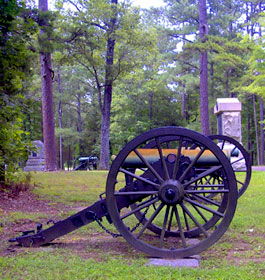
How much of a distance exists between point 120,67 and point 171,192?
1466 centimetres

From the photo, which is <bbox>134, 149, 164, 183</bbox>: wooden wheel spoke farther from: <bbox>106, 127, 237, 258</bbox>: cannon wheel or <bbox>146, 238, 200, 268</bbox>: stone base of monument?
<bbox>146, 238, 200, 268</bbox>: stone base of monument

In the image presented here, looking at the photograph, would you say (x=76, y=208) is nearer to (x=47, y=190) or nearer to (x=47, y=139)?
(x=47, y=190)

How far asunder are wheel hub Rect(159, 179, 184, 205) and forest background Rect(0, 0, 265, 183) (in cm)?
414

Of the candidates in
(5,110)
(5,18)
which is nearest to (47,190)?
(5,110)

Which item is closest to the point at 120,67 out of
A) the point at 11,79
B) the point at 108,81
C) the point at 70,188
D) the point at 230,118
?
the point at 108,81

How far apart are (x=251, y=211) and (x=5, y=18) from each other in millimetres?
5659

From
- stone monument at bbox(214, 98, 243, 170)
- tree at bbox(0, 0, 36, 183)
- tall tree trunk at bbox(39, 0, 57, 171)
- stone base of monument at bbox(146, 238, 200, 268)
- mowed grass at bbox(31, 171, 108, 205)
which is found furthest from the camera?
tall tree trunk at bbox(39, 0, 57, 171)

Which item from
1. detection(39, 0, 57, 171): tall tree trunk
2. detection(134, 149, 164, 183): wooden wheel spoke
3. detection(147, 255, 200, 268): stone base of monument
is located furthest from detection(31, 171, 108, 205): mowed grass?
detection(147, 255, 200, 268): stone base of monument

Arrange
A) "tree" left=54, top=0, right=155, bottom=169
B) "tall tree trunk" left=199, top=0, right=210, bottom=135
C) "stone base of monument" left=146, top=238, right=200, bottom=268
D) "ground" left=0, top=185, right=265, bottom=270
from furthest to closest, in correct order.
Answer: "tall tree trunk" left=199, top=0, right=210, bottom=135
"tree" left=54, top=0, right=155, bottom=169
"ground" left=0, top=185, right=265, bottom=270
"stone base of monument" left=146, top=238, right=200, bottom=268

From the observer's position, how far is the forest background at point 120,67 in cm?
796

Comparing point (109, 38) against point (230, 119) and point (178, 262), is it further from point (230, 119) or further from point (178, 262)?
point (178, 262)

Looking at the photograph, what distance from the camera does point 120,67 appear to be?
18.0 m

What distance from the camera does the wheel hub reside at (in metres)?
3.97

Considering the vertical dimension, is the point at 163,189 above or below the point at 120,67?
below
